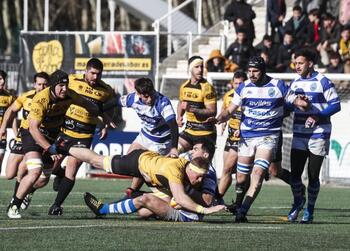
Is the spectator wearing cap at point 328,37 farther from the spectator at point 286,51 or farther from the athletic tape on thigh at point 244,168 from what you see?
the athletic tape on thigh at point 244,168

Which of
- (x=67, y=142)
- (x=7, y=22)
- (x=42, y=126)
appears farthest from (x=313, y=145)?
(x=7, y=22)

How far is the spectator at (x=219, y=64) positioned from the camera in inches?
1162

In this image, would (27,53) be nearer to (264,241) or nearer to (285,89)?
(285,89)

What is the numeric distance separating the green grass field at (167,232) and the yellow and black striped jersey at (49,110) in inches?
45.4

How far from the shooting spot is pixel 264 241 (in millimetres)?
13125

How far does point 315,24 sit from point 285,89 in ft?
46.2

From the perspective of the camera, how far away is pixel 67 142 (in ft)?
53.1

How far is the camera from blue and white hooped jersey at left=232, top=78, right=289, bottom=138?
16062mm

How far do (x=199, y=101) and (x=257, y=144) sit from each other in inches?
168

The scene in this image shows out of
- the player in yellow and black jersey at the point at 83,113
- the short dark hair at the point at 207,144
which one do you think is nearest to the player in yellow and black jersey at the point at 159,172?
the player in yellow and black jersey at the point at 83,113

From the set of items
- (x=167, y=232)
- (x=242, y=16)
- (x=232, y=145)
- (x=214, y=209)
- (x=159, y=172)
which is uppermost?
(x=242, y=16)

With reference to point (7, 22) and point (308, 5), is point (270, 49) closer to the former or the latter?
Result: point (308, 5)

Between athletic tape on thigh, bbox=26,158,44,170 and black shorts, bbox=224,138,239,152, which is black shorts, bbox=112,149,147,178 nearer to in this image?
athletic tape on thigh, bbox=26,158,44,170

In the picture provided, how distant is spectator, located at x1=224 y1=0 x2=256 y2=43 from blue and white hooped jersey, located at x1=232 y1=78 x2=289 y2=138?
553 inches
